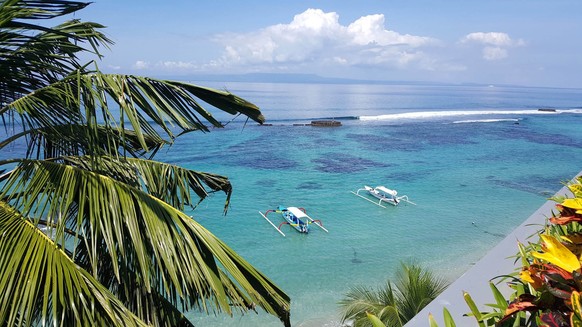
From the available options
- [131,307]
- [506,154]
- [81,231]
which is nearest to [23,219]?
[81,231]

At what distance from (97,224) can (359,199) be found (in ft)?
58.9

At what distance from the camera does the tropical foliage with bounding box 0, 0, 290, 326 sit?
179 cm

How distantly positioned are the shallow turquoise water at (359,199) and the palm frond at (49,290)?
1.78 m

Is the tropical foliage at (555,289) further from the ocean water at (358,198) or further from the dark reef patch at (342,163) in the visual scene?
the dark reef patch at (342,163)

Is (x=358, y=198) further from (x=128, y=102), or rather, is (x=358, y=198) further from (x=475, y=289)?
(x=128, y=102)

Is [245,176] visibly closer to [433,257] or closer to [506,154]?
[433,257]

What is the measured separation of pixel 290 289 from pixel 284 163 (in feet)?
52.1

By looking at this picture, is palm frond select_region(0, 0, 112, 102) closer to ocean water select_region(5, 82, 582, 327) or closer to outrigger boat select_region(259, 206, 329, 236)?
ocean water select_region(5, 82, 582, 327)

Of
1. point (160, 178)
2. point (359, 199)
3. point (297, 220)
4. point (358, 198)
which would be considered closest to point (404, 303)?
point (160, 178)

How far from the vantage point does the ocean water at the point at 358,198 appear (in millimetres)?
12406

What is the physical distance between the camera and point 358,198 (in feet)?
64.8

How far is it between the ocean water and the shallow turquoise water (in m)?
0.05

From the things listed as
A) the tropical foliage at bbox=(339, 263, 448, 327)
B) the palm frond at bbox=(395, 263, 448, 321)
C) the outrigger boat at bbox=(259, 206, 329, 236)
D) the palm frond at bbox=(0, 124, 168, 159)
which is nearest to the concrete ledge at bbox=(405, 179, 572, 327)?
→ the palm frond at bbox=(0, 124, 168, 159)

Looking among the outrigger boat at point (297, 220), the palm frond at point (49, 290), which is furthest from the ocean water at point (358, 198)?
the palm frond at point (49, 290)
